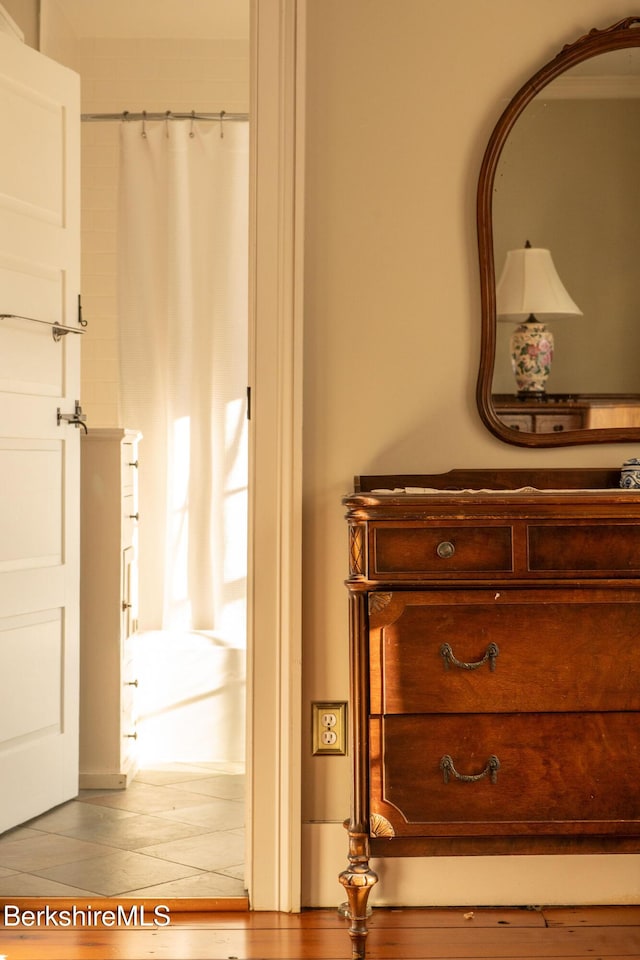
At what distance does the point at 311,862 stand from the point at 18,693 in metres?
1.06

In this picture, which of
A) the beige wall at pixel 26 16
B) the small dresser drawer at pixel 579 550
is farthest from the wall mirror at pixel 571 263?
the beige wall at pixel 26 16

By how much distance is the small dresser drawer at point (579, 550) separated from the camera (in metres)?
1.98

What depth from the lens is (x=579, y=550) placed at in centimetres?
198

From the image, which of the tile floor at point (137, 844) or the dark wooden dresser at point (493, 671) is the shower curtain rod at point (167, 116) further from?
the dark wooden dresser at point (493, 671)

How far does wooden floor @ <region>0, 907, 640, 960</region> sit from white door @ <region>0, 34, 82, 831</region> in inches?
30.4

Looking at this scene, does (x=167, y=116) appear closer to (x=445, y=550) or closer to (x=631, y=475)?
(x=631, y=475)

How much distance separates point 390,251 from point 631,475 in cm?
77

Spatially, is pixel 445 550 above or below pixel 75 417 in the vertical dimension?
below

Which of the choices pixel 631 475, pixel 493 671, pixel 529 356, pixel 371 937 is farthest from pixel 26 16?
pixel 371 937

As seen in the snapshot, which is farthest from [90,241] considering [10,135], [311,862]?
[311,862]

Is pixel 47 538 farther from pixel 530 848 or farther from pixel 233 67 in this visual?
pixel 233 67

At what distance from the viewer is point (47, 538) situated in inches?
120

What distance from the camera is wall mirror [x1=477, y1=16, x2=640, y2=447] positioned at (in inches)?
95.0

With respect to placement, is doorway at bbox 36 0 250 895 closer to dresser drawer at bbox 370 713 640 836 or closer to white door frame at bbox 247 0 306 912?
white door frame at bbox 247 0 306 912
